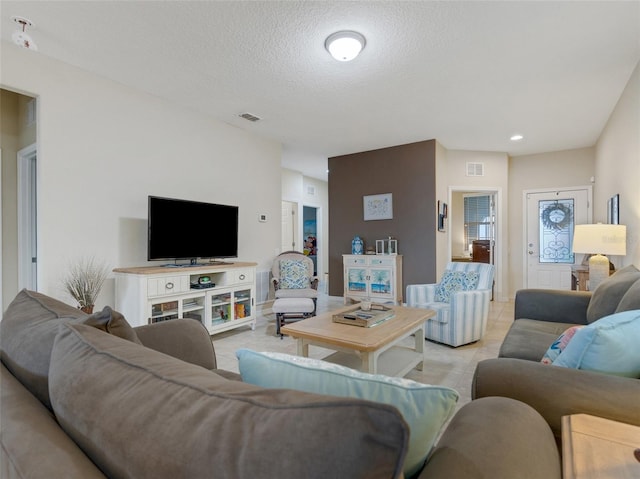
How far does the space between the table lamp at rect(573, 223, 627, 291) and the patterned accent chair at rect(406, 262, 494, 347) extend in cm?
86

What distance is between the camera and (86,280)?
9.71ft

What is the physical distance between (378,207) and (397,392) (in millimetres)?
5158

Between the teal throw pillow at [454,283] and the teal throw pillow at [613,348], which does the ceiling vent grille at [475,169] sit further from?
the teal throw pillow at [613,348]

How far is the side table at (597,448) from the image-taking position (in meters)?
0.74

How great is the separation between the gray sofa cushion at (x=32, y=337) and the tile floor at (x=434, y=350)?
74.1 inches

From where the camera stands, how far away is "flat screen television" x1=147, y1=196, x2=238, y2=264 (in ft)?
10.8

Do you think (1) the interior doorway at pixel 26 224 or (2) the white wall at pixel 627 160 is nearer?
(2) the white wall at pixel 627 160

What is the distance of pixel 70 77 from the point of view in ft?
9.66

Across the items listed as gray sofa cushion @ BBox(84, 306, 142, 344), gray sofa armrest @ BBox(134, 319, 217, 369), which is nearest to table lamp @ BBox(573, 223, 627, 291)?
gray sofa armrest @ BBox(134, 319, 217, 369)

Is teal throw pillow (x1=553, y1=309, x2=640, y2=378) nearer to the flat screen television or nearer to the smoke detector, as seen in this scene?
the flat screen television

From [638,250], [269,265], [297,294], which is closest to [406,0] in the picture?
[638,250]

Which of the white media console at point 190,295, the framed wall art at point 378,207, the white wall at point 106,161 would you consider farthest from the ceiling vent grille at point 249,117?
the framed wall art at point 378,207

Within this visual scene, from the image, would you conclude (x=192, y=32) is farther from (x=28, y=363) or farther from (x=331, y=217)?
(x=331, y=217)

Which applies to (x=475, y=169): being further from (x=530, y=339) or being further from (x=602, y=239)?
(x=530, y=339)
